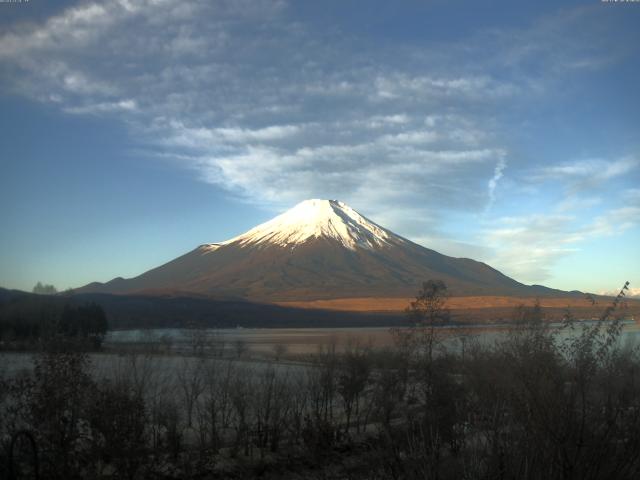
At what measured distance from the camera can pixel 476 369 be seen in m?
19.2

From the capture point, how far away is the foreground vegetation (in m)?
5.91

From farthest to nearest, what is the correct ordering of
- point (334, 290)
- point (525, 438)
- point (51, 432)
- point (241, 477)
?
point (334, 290), point (241, 477), point (51, 432), point (525, 438)

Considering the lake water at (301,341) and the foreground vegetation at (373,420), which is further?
the lake water at (301,341)

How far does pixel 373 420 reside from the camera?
23969mm

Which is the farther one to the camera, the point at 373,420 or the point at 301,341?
the point at 301,341

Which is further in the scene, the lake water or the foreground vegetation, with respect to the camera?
the lake water

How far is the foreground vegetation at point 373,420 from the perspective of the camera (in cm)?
591

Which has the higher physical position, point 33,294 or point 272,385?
point 33,294

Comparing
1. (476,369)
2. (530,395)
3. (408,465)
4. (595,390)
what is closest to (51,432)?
(408,465)

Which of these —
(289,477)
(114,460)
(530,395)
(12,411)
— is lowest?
(289,477)

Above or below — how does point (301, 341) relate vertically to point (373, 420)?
above

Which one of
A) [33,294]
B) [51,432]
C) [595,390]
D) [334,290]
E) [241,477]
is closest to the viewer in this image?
[595,390]

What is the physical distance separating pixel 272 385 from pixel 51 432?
959cm

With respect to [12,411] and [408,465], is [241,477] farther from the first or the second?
[408,465]
